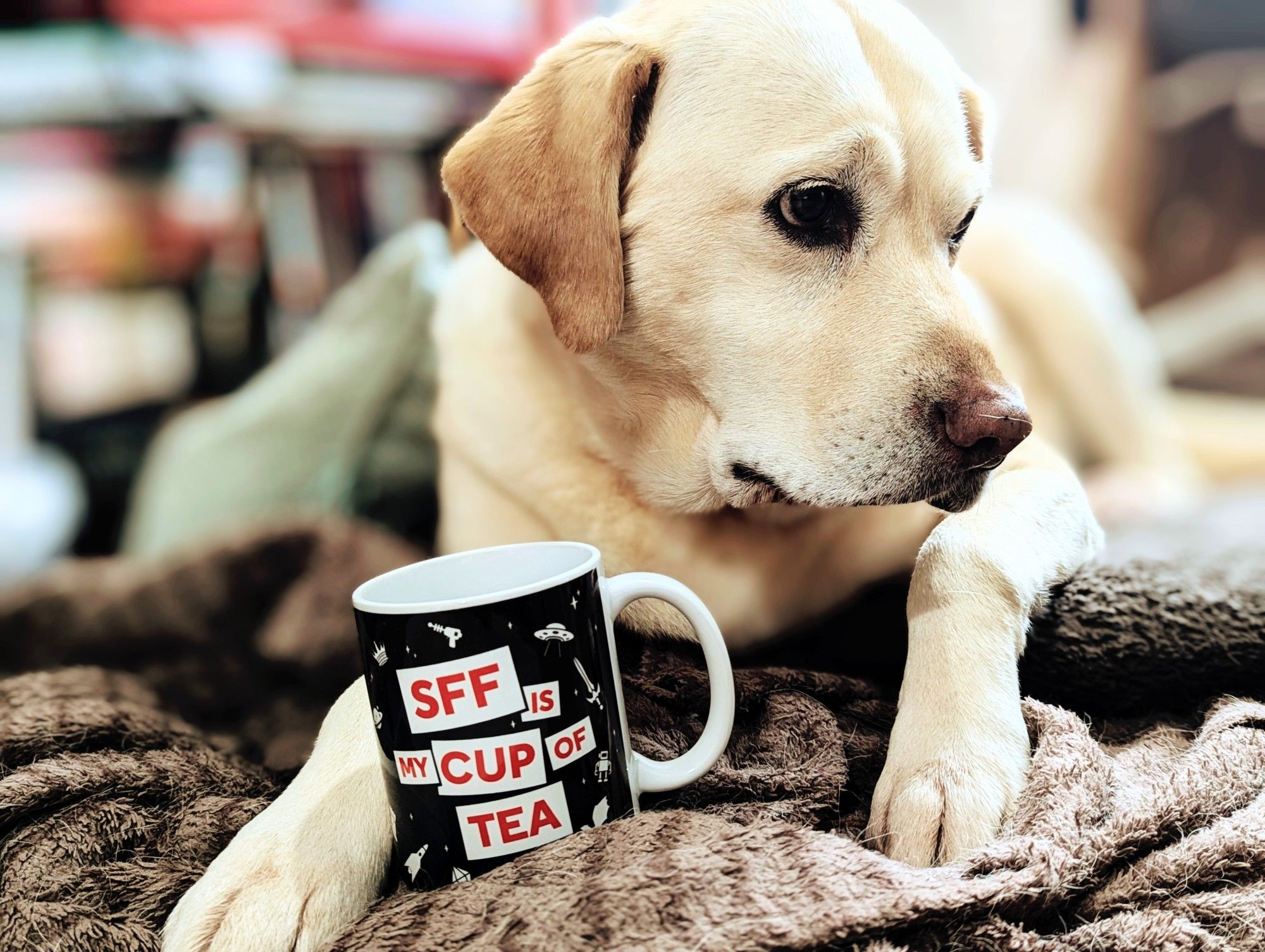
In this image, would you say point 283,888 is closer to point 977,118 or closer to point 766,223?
point 766,223

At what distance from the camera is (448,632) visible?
508 mm

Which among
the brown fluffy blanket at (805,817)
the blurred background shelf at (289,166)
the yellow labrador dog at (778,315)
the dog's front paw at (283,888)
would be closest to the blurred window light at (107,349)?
the blurred background shelf at (289,166)

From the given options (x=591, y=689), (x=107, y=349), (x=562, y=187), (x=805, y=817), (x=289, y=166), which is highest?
(x=289, y=166)

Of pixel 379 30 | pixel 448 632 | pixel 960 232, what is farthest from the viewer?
pixel 379 30

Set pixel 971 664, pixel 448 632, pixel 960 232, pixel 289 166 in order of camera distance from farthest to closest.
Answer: pixel 289 166
pixel 960 232
pixel 971 664
pixel 448 632

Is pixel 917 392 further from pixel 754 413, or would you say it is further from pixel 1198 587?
pixel 1198 587

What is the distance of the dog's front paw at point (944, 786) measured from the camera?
564 millimetres

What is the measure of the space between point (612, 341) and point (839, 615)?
309mm

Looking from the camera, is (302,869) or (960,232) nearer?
(302,869)

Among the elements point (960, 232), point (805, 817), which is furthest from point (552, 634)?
point (960, 232)

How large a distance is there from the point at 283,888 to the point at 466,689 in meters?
0.18

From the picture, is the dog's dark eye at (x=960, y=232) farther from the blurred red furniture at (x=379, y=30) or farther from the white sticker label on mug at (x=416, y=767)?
the blurred red furniture at (x=379, y=30)

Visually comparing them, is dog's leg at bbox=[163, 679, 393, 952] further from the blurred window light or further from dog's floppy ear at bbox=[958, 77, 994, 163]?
the blurred window light

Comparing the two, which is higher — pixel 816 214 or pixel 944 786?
pixel 816 214
